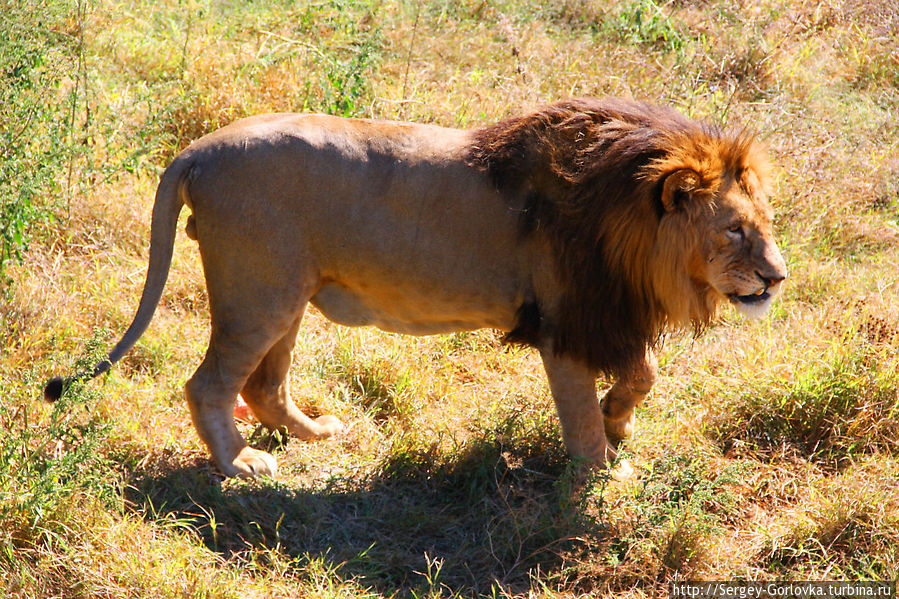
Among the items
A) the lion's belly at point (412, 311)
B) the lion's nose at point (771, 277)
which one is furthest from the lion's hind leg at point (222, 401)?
the lion's nose at point (771, 277)

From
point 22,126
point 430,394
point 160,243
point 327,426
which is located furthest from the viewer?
point 22,126

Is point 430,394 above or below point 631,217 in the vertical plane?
below

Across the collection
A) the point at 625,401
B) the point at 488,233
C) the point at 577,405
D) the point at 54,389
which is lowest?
the point at 625,401

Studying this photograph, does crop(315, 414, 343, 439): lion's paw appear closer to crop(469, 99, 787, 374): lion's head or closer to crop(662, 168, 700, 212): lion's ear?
crop(469, 99, 787, 374): lion's head

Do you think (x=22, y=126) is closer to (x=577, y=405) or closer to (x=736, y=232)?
(x=577, y=405)

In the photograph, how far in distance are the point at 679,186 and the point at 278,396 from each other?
1.87 m

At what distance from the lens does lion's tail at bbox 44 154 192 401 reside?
11.3ft

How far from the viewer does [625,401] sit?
3.80 metres

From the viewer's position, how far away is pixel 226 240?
3.42m

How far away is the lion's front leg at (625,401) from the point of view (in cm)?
371

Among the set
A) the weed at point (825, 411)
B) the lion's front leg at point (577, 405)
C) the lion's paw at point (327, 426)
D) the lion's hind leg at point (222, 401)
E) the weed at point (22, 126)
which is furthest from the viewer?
the weed at point (22, 126)

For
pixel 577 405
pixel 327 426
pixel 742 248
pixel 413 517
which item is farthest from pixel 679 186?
pixel 327 426

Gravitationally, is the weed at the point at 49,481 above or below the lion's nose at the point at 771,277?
below

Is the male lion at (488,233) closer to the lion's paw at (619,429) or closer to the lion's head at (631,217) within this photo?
the lion's head at (631,217)
